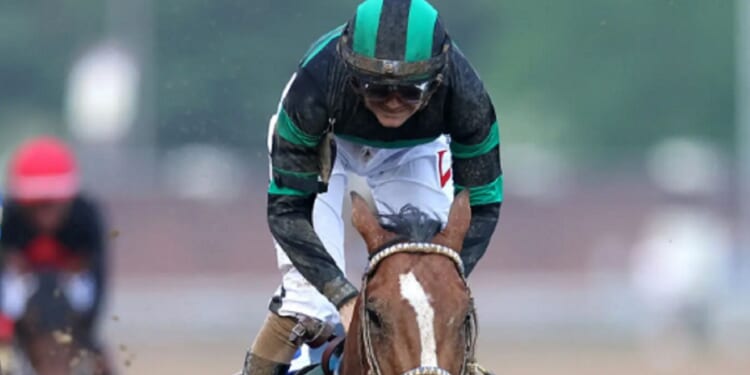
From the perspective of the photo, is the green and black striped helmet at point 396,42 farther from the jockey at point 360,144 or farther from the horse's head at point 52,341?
the horse's head at point 52,341

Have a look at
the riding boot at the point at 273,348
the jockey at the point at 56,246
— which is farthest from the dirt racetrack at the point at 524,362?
the riding boot at the point at 273,348

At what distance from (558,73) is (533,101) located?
0.65 meters

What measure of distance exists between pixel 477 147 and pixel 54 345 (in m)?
4.56

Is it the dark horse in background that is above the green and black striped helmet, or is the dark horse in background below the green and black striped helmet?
below

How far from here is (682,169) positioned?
3136cm

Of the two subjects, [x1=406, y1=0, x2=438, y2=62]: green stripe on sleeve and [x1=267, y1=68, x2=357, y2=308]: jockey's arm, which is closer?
[x1=406, y1=0, x2=438, y2=62]: green stripe on sleeve

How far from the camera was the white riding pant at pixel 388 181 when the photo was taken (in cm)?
683

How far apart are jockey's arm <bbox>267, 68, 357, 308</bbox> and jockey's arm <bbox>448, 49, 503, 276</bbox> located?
1.46ft

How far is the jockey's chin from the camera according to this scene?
19.6 ft

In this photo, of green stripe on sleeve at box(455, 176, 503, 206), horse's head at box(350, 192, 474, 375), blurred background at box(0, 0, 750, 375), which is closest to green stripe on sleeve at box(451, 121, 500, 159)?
green stripe on sleeve at box(455, 176, 503, 206)

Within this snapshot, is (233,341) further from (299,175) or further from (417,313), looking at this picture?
(417,313)

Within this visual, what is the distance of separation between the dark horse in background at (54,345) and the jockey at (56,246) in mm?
30

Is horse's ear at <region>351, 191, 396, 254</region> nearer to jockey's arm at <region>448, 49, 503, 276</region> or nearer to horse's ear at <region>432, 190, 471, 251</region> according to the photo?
horse's ear at <region>432, 190, 471, 251</region>

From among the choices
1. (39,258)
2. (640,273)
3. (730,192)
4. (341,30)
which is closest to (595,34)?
(730,192)
